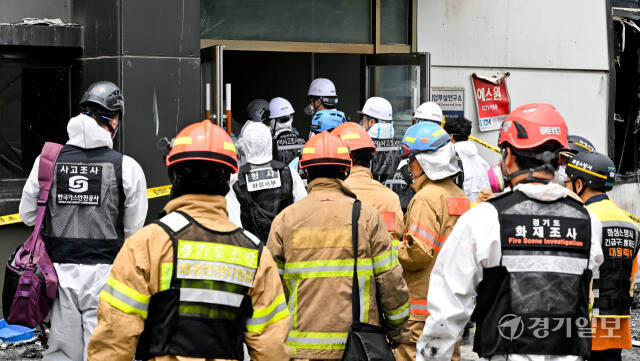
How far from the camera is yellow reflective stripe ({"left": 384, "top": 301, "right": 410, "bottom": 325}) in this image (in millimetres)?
4785

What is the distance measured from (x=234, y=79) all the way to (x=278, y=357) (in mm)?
10837

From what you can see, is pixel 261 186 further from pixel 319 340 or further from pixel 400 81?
pixel 400 81

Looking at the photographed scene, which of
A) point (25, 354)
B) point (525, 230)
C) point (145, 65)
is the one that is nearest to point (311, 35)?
point (145, 65)

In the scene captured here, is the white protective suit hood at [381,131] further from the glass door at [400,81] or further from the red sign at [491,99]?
the red sign at [491,99]

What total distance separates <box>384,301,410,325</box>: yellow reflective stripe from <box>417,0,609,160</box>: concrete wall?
665 centimetres

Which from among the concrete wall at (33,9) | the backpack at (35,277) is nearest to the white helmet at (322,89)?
the concrete wall at (33,9)

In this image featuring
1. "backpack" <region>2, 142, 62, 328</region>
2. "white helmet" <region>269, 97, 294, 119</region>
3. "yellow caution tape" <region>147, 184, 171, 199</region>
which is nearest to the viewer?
"backpack" <region>2, 142, 62, 328</region>

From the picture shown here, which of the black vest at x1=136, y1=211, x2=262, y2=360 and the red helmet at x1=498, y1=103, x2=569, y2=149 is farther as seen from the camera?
the red helmet at x1=498, y1=103, x2=569, y2=149

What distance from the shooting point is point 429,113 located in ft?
31.2

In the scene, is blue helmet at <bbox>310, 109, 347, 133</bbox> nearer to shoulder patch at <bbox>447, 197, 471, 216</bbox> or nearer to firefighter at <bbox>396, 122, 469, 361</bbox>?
firefighter at <bbox>396, 122, 469, 361</bbox>

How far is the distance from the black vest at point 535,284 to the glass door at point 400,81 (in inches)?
255

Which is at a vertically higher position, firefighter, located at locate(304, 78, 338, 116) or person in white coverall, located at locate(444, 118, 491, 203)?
firefighter, located at locate(304, 78, 338, 116)

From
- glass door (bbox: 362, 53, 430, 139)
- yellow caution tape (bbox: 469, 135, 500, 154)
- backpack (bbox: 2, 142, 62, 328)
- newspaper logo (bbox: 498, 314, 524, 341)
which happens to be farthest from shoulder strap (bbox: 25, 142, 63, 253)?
yellow caution tape (bbox: 469, 135, 500, 154)

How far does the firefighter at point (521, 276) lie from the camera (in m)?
3.78
